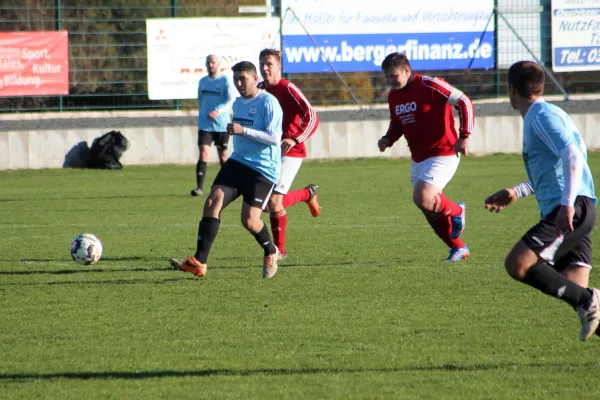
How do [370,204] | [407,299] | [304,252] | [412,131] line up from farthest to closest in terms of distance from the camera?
[370,204] < [304,252] < [412,131] < [407,299]

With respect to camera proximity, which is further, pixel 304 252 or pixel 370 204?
pixel 370 204

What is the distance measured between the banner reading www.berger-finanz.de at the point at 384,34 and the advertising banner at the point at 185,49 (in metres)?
1.23

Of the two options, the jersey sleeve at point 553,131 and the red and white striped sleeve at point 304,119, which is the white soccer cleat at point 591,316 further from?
the red and white striped sleeve at point 304,119

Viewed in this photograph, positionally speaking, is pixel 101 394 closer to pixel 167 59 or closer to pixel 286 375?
pixel 286 375

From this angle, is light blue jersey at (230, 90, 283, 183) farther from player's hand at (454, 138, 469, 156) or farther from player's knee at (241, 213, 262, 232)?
player's hand at (454, 138, 469, 156)

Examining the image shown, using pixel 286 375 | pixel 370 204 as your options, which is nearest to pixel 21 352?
pixel 286 375

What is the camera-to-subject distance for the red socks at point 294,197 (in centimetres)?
1023

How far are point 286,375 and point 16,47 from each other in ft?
54.9

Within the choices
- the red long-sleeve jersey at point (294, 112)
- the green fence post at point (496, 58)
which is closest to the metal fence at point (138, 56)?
the green fence post at point (496, 58)

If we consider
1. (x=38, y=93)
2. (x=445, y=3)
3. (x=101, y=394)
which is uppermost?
(x=445, y=3)

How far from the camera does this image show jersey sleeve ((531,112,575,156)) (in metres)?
5.28

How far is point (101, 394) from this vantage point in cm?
510

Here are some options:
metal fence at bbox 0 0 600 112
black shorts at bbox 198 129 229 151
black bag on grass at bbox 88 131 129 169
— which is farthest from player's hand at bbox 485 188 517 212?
metal fence at bbox 0 0 600 112

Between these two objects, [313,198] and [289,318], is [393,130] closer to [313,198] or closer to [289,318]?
[313,198]
